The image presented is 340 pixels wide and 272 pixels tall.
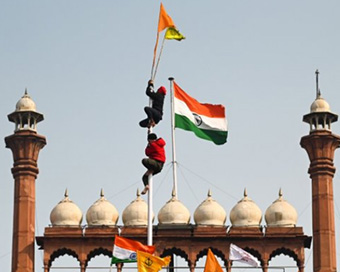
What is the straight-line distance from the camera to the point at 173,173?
1645 inches

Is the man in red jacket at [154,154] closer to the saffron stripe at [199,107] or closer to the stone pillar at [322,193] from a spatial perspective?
the saffron stripe at [199,107]

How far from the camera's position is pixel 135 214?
157 feet

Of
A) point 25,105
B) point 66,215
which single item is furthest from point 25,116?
point 66,215

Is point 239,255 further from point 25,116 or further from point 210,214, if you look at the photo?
point 25,116

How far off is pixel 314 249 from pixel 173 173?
8.93m

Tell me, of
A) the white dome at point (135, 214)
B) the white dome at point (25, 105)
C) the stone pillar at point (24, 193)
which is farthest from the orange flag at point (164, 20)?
the white dome at point (25, 105)

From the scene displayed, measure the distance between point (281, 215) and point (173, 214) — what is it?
4481 millimetres

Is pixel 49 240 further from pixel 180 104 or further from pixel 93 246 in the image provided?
pixel 180 104

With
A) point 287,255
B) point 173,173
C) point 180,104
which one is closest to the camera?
point 173,173

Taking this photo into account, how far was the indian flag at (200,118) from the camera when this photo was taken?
43969 millimetres

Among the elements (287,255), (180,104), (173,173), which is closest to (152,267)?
(173,173)

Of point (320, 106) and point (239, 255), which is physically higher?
point (320, 106)

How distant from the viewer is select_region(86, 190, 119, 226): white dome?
4791cm

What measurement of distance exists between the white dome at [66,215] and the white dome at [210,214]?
4.92m
